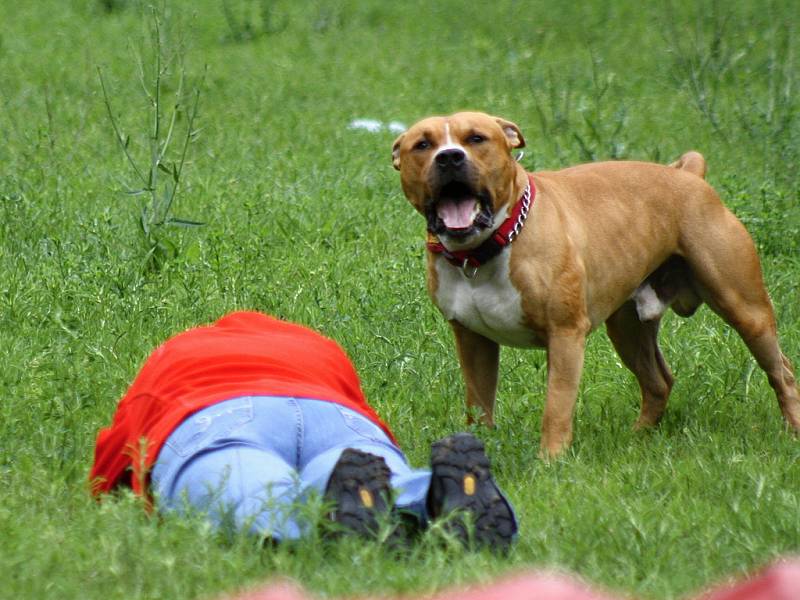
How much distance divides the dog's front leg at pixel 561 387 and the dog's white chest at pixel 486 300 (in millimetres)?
154

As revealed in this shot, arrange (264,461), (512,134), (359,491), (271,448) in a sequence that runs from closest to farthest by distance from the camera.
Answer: (359,491) < (264,461) < (271,448) < (512,134)

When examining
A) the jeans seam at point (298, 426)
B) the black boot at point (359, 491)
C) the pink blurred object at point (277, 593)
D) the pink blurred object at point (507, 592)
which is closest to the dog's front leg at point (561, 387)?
the jeans seam at point (298, 426)

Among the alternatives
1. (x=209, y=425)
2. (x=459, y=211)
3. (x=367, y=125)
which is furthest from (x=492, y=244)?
(x=367, y=125)

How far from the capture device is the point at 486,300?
5.62 metres

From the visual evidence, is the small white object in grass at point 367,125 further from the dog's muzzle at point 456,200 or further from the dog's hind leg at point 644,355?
the dog's muzzle at point 456,200

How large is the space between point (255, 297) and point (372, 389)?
1264mm

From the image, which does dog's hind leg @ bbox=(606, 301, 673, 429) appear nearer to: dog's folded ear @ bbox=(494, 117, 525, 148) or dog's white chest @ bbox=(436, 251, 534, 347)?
dog's white chest @ bbox=(436, 251, 534, 347)

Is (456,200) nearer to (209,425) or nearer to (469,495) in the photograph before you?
(209,425)

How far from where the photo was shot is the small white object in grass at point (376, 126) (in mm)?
11723

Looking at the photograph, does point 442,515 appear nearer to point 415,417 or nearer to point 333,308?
point 415,417

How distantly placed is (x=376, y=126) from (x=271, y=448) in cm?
770

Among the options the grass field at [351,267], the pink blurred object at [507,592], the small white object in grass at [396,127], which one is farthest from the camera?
the small white object in grass at [396,127]

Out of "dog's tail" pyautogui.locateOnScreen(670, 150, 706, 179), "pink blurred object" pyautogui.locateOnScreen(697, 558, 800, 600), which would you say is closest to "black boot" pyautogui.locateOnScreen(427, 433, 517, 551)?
"pink blurred object" pyautogui.locateOnScreen(697, 558, 800, 600)

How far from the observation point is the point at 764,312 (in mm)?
6277
